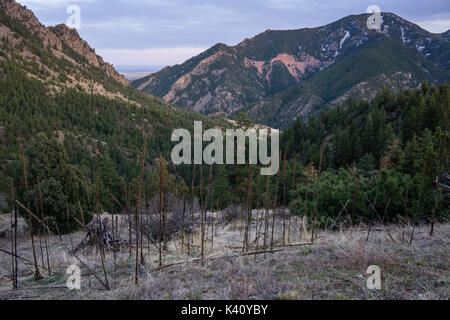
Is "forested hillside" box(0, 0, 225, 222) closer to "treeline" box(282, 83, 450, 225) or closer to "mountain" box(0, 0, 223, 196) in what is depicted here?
"mountain" box(0, 0, 223, 196)

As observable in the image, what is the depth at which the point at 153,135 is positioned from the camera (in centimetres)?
7881

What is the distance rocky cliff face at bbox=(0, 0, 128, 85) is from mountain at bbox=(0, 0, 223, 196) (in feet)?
1.32

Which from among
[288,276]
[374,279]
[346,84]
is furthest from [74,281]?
[346,84]

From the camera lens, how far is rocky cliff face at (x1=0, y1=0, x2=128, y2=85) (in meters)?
104

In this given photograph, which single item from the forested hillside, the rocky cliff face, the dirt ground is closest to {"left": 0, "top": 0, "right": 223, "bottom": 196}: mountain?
the forested hillside

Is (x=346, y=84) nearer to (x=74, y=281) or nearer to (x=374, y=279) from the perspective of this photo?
(x=374, y=279)

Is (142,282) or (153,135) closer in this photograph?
(142,282)

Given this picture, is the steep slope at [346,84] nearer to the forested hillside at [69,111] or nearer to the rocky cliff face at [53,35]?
the forested hillside at [69,111]

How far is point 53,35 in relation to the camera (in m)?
111

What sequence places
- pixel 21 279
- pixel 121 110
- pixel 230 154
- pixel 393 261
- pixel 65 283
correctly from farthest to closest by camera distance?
1. pixel 121 110
2. pixel 230 154
3. pixel 21 279
4. pixel 65 283
5. pixel 393 261

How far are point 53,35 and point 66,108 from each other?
206ft
